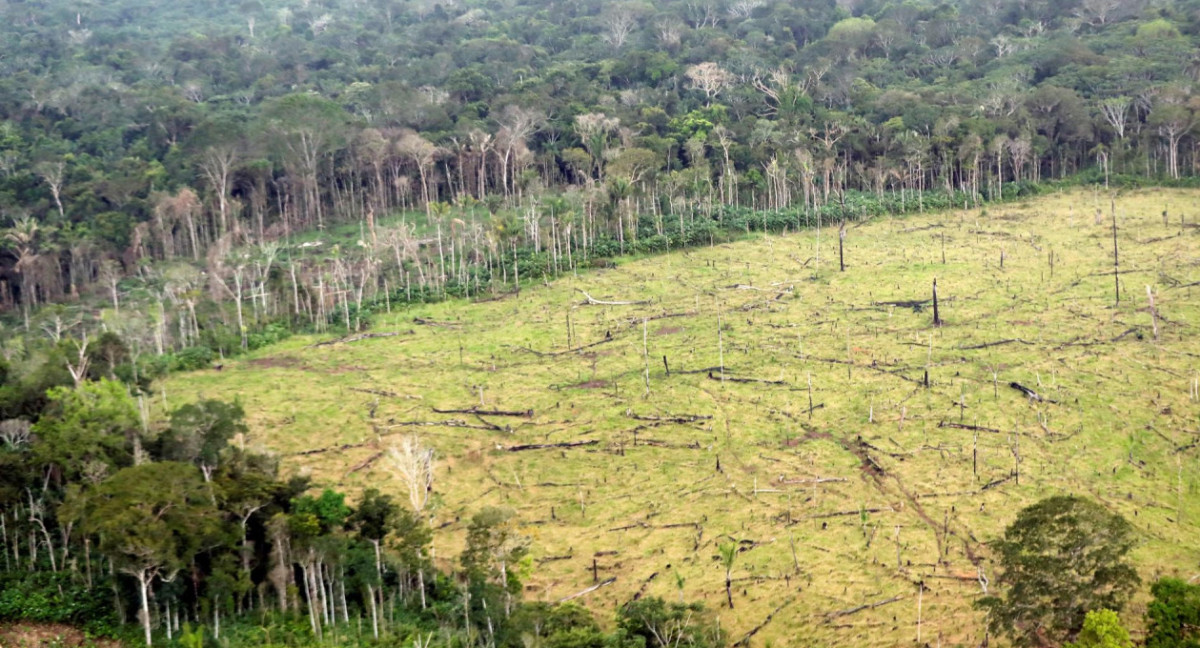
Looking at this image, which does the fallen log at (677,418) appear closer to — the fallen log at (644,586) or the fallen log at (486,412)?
the fallen log at (486,412)

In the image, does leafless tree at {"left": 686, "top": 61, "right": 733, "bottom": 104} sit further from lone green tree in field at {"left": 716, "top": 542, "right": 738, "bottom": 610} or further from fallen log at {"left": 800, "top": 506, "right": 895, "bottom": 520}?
lone green tree in field at {"left": 716, "top": 542, "right": 738, "bottom": 610}

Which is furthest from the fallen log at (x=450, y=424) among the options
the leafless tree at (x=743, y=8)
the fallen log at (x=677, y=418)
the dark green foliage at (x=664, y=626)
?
the leafless tree at (x=743, y=8)

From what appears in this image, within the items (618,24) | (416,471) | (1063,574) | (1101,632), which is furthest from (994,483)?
(618,24)

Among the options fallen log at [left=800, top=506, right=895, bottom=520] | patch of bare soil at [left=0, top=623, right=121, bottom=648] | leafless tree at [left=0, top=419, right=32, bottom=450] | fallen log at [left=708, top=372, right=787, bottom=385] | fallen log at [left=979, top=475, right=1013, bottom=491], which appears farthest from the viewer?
fallen log at [left=708, top=372, right=787, bottom=385]

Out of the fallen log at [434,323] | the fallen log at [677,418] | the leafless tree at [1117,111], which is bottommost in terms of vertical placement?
the fallen log at [677,418]

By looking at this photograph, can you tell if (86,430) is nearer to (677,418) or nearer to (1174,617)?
(677,418)

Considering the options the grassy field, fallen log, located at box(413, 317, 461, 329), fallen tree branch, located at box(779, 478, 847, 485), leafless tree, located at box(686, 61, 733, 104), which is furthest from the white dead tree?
leafless tree, located at box(686, 61, 733, 104)
